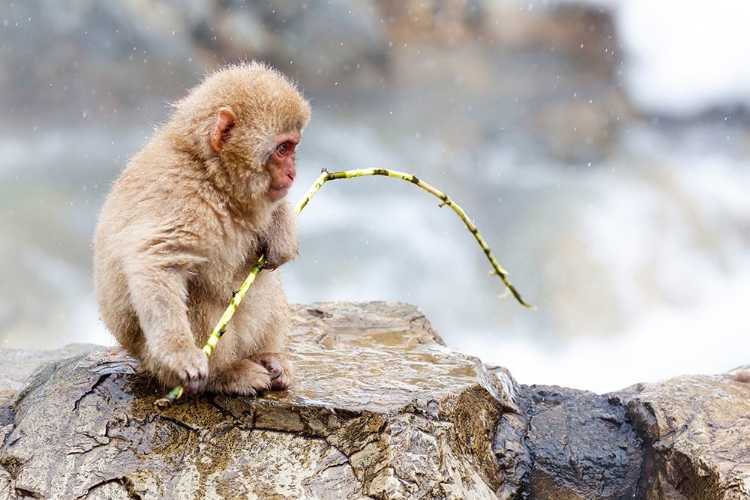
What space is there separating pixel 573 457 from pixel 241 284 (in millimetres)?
1900

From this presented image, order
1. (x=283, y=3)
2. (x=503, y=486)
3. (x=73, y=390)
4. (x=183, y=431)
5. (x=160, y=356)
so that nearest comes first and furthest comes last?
(x=160, y=356) < (x=183, y=431) < (x=73, y=390) < (x=503, y=486) < (x=283, y=3)

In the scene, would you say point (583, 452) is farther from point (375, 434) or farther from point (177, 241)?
point (177, 241)

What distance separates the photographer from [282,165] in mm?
3385

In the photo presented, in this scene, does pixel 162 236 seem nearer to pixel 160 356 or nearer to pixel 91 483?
pixel 160 356

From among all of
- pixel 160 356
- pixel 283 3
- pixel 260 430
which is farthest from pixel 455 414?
pixel 283 3

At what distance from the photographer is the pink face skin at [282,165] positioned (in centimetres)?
337

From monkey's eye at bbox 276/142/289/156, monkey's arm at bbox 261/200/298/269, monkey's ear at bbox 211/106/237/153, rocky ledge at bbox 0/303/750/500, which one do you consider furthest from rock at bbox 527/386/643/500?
monkey's ear at bbox 211/106/237/153

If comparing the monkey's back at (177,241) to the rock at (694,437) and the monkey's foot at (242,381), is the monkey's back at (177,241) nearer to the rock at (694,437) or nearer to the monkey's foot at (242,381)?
the monkey's foot at (242,381)

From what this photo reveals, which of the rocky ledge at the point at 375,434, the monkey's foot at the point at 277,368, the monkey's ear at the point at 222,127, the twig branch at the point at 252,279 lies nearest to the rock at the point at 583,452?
the rocky ledge at the point at 375,434

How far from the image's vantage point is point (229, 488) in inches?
126

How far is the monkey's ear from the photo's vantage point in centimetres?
333

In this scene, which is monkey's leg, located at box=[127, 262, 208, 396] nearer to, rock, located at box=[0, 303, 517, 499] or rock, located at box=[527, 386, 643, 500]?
rock, located at box=[0, 303, 517, 499]

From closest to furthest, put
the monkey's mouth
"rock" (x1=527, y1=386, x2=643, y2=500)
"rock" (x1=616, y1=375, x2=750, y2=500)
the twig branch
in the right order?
the twig branch, the monkey's mouth, "rock" (x1=616, y1=375, x2=750, y2=500), "rock" (x1=527, y1=386, x2=643, y2=500)

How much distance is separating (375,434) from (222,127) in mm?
1334
